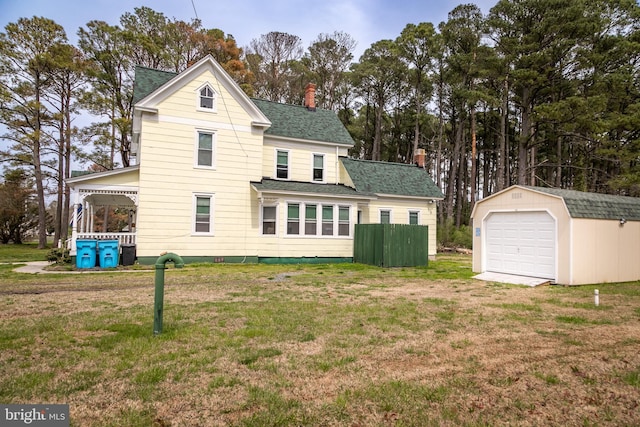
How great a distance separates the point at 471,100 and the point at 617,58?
950cm

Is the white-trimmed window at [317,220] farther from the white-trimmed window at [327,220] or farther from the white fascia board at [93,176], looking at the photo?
the white fascia board at [93,176]

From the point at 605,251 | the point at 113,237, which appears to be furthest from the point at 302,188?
the point at 605,251

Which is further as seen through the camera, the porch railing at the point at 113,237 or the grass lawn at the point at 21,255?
the grass lawn at the point at 21,255

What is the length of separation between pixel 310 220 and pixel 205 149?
572 cm

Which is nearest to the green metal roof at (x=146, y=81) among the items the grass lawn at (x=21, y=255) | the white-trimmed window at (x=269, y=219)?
the white-trimmed window at (x=269, y=219)

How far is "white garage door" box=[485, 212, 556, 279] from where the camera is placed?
1200 cm

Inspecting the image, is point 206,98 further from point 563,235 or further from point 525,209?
point 563,235

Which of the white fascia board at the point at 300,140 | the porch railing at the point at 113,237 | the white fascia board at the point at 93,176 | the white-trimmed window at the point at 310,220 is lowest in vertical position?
the porch railing at the point at 113,237

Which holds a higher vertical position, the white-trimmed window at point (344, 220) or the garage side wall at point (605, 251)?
the white-trimmed window at point (344, 220)

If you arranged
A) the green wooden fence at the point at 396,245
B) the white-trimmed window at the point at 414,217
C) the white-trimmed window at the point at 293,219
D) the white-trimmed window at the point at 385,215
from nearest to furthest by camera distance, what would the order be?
the green wooden fence at the point at 396,245 → the white-trimmed window at the point at 293,219 → the white-trimmed window at the point at 385,215 → the white-trimmed window at the point at 414,217

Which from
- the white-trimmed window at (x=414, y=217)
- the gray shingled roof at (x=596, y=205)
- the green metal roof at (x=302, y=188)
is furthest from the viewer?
the white-trimmed window at (x=414, y=217)

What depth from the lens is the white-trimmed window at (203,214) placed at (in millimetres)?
17109

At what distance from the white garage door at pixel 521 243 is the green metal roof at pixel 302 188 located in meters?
7.11

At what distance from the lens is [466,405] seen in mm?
3557
